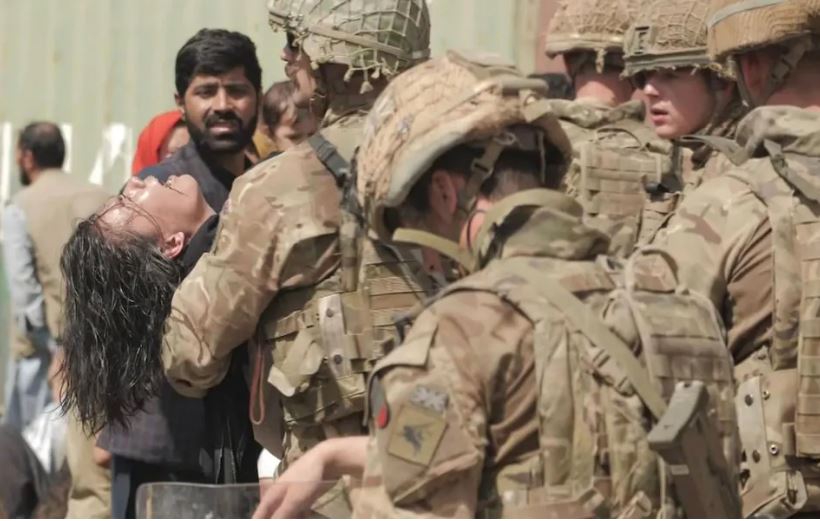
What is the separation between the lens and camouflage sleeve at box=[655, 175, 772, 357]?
5.02 metres

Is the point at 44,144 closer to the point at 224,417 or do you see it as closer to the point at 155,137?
the point at 155,137

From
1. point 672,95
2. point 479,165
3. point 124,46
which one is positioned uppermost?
point 479,165

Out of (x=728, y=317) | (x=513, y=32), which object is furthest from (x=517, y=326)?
(x=513, y=32)

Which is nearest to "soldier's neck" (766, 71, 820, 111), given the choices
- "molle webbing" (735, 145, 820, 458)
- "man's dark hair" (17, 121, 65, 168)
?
"molle webbing" (735, 145, 820, 458)

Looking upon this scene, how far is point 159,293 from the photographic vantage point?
5.91 metres

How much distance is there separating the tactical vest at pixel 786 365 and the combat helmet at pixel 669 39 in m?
1.34

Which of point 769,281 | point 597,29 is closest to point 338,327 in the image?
point 769,281

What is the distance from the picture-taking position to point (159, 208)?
239 inches

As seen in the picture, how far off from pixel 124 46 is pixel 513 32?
7.87 feet

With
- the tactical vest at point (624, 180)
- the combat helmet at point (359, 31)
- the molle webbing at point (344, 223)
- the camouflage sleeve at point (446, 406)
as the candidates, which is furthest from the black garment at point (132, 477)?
the camouflage sleeve at point (446, 406)

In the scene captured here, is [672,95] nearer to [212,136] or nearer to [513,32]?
[212,136]

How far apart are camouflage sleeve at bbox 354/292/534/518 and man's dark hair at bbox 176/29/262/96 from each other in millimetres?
3690

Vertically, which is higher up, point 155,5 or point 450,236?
point 450,236

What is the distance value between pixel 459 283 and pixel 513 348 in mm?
172
